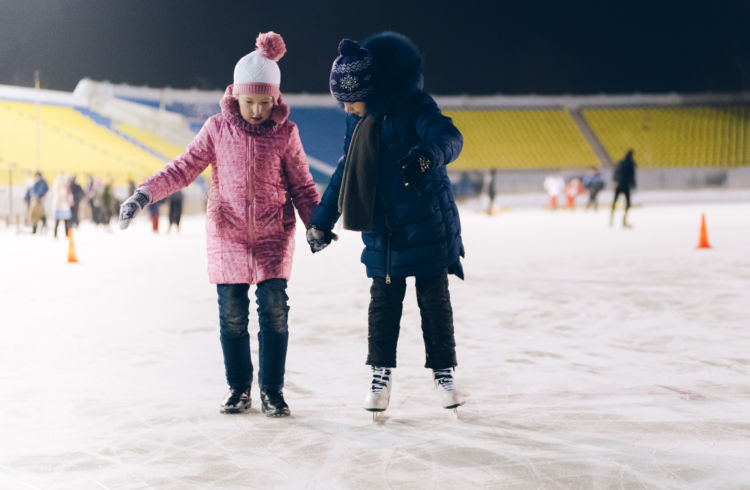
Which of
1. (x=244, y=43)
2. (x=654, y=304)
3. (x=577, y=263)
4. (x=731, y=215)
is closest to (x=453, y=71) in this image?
(x=244, y=43)

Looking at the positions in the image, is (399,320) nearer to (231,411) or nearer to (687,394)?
(231,411)

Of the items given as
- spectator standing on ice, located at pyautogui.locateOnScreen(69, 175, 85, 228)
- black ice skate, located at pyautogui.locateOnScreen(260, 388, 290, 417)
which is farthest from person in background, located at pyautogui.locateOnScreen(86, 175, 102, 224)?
black ice skate, located at pyautogui.locateOnScreen(260, 388, 290, 417)

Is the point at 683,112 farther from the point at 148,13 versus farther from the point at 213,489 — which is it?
the point at 213,489

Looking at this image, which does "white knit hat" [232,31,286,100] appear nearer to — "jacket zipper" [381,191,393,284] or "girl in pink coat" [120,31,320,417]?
"girl in pink coat" [120,31,320,417]

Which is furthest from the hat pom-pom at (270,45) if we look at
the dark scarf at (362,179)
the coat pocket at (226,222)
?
the coat pocket at (226,222)

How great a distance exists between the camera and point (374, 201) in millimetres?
3408

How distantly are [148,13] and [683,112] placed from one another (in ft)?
88.2

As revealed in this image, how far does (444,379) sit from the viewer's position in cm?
356

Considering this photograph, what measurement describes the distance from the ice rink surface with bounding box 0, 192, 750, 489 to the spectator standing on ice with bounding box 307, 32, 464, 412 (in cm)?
35

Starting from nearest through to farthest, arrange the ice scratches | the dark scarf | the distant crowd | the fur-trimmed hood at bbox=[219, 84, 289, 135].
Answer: the dark scarf
the fur-trimmed hood at bbox=[219, 84, 289, 135]
the ice scratches
the distant crowd

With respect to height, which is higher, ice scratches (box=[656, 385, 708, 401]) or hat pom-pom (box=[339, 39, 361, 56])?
hat pom-pom (box=[339, 39, 361, 56])

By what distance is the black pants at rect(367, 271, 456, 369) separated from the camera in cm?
353

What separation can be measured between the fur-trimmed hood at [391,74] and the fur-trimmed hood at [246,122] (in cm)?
38

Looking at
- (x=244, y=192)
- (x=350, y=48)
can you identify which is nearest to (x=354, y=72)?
(x=350, y=48)
